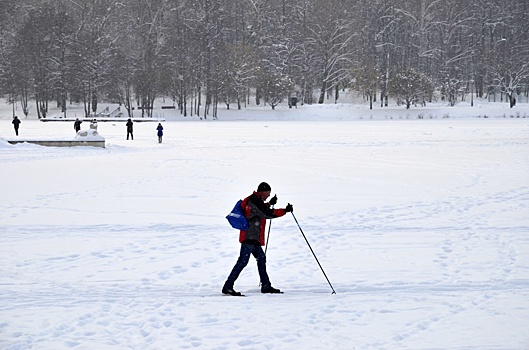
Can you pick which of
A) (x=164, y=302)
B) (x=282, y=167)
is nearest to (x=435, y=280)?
(x=164, y=302)

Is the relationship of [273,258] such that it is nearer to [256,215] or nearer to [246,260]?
[246,260]

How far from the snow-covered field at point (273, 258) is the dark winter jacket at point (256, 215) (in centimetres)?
81

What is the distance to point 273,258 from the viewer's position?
394 inches

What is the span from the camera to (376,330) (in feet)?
22.3

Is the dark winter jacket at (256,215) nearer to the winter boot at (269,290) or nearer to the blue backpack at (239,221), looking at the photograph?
the blue backpack at (239,221)

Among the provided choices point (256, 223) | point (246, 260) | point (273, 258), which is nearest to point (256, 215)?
point (256, 223)

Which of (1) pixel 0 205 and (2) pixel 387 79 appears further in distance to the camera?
(2) pixel 387 79

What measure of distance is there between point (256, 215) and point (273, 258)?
2.35 m

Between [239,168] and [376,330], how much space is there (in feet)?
50.5

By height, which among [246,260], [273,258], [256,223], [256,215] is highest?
[256,215]

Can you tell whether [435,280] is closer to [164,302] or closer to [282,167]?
[164,302]

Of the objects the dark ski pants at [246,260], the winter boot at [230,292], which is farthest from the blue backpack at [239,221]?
Answer: the winter boot at [230,292]

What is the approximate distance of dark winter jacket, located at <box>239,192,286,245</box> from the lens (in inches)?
307

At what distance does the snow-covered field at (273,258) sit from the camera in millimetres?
6781
